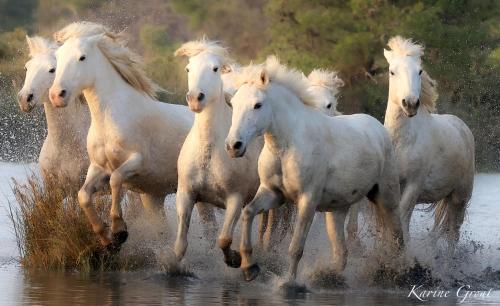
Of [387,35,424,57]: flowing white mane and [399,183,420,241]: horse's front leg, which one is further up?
[387,35,424,57]: flowing white mane

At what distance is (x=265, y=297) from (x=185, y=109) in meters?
3.21

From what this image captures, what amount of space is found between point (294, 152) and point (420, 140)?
8.06ft

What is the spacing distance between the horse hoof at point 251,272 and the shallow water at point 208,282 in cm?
12

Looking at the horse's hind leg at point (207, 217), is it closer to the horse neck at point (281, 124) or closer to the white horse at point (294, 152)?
the white horse at point (294, 152)

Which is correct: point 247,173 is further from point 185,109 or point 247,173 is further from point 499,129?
point 499,129

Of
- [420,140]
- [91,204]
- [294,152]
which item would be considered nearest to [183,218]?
[91,204]

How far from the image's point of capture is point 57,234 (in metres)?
12.6

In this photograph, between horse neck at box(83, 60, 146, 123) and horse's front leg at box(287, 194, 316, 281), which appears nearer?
horse's front leg at box(287, 194, 316, 281)

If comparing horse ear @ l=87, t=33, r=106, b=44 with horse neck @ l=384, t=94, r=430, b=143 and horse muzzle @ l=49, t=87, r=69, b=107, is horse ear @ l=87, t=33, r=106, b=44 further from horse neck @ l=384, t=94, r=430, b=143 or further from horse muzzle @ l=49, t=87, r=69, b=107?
horse neck @ l=384, t=94, r=430, b=143

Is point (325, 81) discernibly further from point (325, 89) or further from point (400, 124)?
point (400, 124)

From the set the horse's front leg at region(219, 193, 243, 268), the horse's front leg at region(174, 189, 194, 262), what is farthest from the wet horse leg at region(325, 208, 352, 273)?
the horse's front leg at region(174, 189, 194, 262)

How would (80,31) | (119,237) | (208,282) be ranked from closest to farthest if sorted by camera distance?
(208,282), (119,237), (80,31)

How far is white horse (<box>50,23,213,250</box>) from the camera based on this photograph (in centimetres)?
1245

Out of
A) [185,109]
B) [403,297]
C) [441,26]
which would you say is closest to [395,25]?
[441,26]
